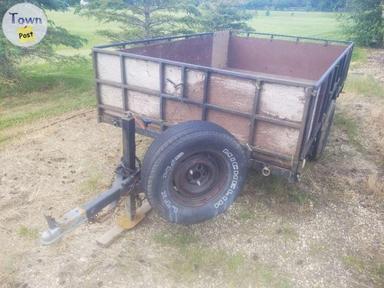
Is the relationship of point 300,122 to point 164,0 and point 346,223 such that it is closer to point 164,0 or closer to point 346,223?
point 346,223

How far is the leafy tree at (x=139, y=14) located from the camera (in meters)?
10.5

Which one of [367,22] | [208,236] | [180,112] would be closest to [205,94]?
[180,112]

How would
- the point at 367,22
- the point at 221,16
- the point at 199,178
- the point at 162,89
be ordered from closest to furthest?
the point at 199,178, the point at 162,89, the point at 221,16, the point at 367,22

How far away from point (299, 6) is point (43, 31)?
174 ft

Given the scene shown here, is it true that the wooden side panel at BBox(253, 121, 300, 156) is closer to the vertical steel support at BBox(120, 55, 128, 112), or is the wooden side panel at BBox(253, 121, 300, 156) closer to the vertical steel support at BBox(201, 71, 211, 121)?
the vertical steel support at BBox(201, 71, 211, 121)

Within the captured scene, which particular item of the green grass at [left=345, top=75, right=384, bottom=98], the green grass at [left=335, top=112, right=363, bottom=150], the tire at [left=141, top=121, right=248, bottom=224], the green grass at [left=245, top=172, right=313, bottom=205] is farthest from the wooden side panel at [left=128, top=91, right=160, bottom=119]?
the green grass at [left=345, top=75, right=384, bottom=98]

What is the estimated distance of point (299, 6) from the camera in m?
53.5

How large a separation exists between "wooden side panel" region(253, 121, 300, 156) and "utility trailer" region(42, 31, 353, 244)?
1 cm

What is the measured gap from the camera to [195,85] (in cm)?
394

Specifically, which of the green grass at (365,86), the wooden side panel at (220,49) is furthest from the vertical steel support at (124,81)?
the green grass at (365,86)

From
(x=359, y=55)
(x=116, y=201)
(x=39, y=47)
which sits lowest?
(x=359, y=55)

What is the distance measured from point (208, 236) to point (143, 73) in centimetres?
204

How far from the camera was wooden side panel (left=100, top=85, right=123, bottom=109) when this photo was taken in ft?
15.1

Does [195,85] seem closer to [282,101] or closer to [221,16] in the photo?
[282,101]
